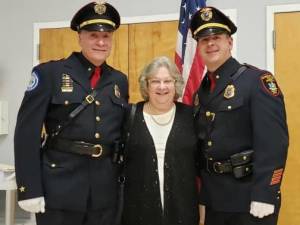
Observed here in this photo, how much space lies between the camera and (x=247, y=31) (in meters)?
2.74

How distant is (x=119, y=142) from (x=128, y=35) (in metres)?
1.44

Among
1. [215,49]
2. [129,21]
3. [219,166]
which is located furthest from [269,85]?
[129,21]

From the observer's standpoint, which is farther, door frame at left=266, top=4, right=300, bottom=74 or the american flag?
door frame at left=266, top=4, right=300, bottom=74

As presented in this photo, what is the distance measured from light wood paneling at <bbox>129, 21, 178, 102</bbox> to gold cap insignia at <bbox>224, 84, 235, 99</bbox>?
4.18ft

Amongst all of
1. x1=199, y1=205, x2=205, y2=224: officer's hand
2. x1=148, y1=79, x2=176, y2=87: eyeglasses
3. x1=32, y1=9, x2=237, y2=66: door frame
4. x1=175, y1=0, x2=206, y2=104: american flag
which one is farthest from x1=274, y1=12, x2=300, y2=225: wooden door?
x1=148, y1=79, x2=176, y2=87: eyeglasses

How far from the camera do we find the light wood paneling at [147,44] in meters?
2.93

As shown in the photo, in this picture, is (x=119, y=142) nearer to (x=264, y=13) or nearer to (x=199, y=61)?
(x=199, y=61)

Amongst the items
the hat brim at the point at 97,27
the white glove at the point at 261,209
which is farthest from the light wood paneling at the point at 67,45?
the white glove at the point at 261,209

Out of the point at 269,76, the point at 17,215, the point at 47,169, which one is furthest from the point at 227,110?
the point at 17,215

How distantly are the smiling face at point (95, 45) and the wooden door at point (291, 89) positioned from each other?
4.56 ft

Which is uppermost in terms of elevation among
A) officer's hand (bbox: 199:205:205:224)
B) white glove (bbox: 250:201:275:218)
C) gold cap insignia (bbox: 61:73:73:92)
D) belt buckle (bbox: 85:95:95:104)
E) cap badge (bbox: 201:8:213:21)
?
cap badge (bbox: 201:8:213:21)

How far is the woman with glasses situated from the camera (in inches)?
68.6

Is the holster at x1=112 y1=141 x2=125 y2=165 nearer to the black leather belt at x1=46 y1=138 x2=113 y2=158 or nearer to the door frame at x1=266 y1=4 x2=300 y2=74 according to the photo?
the black leather belt at x1=46 y1=138 x2=113 y2=158

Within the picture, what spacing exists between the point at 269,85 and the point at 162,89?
1.51 ft
